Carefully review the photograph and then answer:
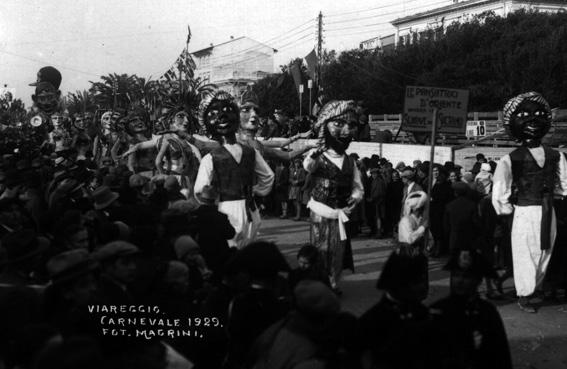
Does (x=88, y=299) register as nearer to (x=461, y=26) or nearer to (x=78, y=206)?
(x=78, y=206)

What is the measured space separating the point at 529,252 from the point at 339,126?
2623 mm

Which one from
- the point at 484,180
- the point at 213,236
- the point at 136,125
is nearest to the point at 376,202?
the point at 484,180

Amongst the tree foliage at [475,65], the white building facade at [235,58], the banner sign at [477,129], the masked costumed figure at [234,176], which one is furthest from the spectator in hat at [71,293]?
the white building facade at [235,58]

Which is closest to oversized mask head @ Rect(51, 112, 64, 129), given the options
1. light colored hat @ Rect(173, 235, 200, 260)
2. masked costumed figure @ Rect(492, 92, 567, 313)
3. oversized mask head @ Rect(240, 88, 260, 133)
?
oversized mask head @ Rect(240, 88, 260, 133)

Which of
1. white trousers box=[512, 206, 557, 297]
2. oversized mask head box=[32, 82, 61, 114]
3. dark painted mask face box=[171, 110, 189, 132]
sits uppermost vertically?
oversized mask head box=[32, 82, 61, 114]

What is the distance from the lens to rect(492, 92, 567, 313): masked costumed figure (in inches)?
306

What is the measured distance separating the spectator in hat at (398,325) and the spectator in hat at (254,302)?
2.49 feet

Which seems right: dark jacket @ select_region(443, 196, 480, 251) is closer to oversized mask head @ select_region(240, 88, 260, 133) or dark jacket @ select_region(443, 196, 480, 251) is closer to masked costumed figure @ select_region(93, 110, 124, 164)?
oversized mask head @ select_region(240, 88, 260, 133)

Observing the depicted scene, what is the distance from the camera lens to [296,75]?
1278 inches

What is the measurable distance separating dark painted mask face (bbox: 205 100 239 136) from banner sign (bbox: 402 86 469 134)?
7.07 ft

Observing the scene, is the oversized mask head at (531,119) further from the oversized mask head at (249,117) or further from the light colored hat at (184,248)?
the light colored hat at (184,248)

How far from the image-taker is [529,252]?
307 inches

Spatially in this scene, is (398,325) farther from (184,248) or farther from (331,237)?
(331,237)

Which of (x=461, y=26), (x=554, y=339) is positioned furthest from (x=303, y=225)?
(x=461, y=26)
